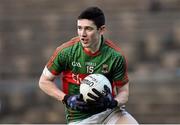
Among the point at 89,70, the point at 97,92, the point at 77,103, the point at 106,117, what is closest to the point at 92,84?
the point at 97,92

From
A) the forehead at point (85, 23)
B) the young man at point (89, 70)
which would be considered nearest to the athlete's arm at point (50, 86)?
the young man at point (89, 70)

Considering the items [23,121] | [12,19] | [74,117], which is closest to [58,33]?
[12,19]

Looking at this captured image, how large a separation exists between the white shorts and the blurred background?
8.31 meters

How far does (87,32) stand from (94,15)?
178 millimetres

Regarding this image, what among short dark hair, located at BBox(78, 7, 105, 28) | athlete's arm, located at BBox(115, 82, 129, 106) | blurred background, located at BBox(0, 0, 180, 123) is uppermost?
short dark hair, located at BBox(78, 7, 105, 28)

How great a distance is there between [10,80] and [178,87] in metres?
3.48

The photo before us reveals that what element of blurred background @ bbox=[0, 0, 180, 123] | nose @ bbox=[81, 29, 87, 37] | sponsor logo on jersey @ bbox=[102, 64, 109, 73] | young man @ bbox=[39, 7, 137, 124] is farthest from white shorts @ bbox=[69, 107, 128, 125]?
blurred background @ bbox=[0, 0, 180, 123]

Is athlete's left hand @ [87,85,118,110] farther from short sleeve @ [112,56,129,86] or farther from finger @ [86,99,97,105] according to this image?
short sleeve @ [112,56,129,86]

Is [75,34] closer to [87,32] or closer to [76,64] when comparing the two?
[76,64]

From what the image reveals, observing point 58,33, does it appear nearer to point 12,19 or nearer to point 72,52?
point 12,19

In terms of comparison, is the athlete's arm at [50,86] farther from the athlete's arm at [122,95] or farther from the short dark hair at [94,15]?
the short dark hair at [94,15]

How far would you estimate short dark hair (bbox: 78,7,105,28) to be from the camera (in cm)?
766

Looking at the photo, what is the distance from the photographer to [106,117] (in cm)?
812

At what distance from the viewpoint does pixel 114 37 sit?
17344 millimetres
